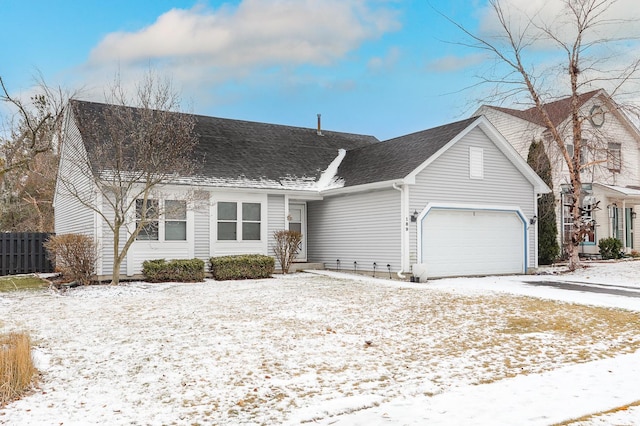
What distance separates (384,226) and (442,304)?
5.97 m

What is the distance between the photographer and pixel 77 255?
47.0 feet

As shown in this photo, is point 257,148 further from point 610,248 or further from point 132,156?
point 610,248

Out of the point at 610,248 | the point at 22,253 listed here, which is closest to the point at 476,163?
the point at 610,248

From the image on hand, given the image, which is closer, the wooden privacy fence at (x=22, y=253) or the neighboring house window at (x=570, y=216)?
the wooden privacy fence at (x=22, y=253)

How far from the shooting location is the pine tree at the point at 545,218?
21938mm

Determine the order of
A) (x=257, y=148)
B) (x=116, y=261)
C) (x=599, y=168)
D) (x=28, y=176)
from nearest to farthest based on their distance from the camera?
(x=116, y=261)
(x=257, y=148)
(x=599, y=168)
(x=28, y=176)

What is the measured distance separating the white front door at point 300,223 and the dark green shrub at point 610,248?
13.5 m

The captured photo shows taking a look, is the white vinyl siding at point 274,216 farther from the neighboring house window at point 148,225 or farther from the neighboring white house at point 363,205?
the neighboring house window at point 148,225

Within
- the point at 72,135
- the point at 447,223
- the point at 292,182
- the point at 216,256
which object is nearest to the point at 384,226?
the point at 447,223

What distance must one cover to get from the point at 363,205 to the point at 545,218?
350 inches

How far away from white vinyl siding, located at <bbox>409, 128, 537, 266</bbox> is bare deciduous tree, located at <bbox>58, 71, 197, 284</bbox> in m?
7.25

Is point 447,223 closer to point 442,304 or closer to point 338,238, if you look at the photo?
point 338,238

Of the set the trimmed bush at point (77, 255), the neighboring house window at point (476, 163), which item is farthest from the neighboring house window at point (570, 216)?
the trimmed bush at point (77, 255)

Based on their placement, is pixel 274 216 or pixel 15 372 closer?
pixel 15 372
